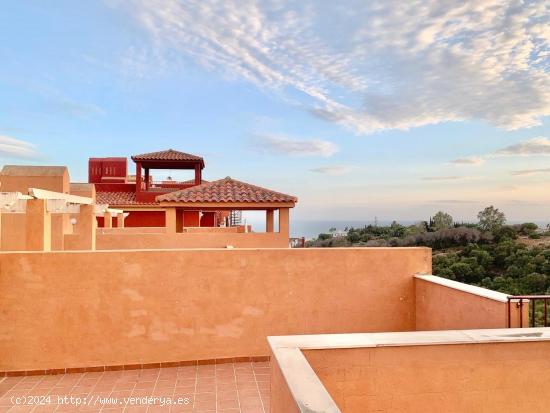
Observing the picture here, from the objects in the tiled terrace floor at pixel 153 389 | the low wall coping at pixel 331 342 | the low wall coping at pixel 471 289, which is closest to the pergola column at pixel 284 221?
the low wall coping at pixel 471 289

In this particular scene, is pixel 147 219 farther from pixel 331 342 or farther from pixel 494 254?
pixel 494 254

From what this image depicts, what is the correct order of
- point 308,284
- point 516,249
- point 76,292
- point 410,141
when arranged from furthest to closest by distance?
1. point 516,249
2. point 410,141
3. point 308,284
4. point 76,292

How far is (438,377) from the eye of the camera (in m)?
3.16

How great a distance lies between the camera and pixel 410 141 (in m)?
19.0

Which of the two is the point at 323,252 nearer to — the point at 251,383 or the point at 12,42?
the point at 251,383

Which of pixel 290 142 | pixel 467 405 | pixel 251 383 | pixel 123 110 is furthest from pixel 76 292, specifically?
pixel 290 142

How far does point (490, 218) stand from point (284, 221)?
98.1 ft

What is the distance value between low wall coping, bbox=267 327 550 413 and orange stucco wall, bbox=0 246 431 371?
8.98 ft

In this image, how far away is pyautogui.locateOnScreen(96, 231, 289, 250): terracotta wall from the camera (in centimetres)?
1067

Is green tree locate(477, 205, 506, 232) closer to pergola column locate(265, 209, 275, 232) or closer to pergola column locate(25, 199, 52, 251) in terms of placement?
pergola column locate(265, 209, 275, 232)

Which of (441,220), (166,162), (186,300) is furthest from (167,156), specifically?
(441,220)

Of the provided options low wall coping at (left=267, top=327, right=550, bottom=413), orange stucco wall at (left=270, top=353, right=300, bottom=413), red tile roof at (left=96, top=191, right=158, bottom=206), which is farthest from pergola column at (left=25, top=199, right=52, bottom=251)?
red tile roof at (left=96, top=191, right=158, bottom=206)

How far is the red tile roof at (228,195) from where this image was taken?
11328 mm

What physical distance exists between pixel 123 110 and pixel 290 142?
1171 cm
